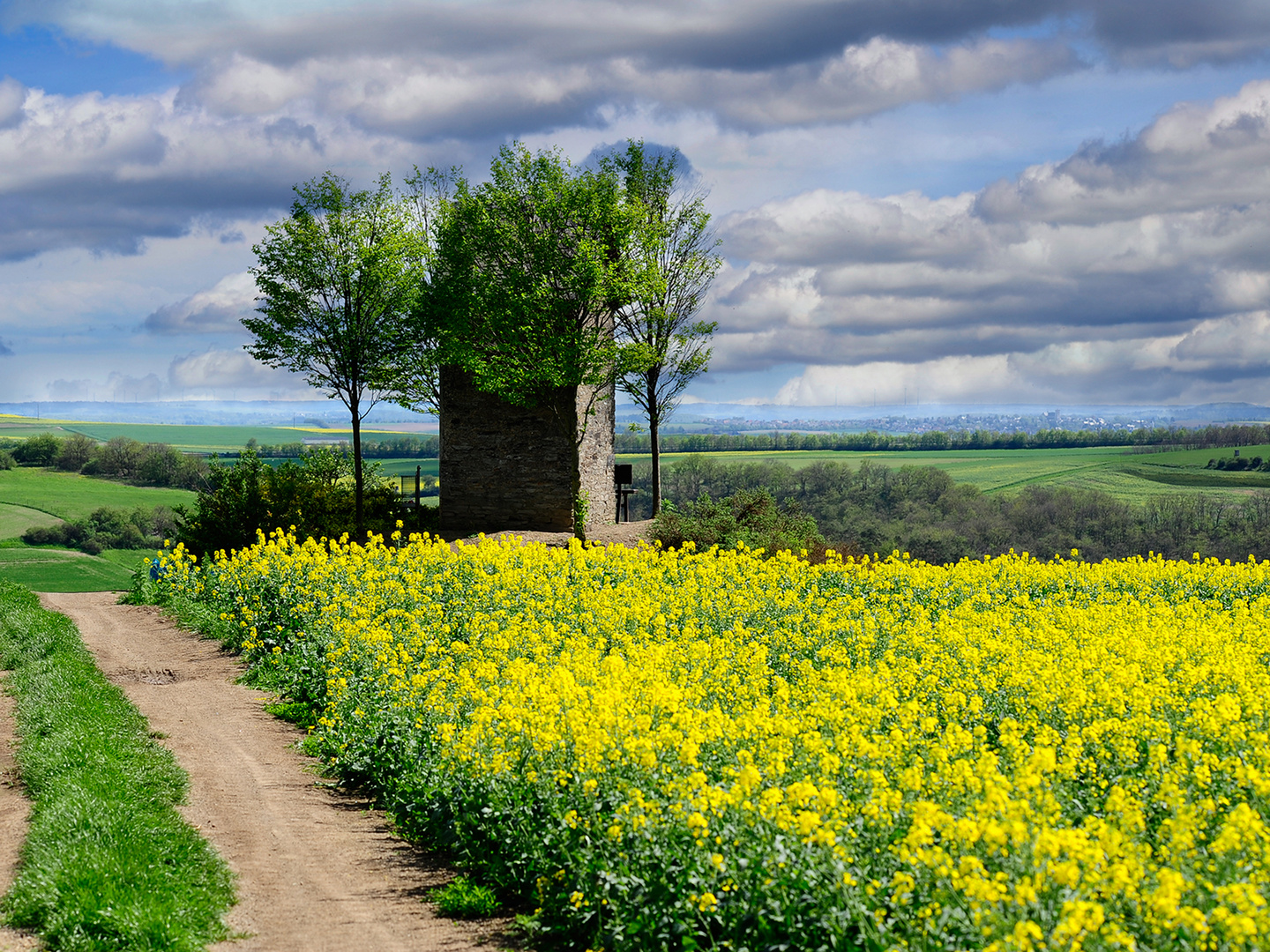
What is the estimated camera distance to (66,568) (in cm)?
3562

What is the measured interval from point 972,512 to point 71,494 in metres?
52.7

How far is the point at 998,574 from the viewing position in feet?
55.8

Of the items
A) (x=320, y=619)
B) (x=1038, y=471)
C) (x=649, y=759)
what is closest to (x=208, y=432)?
(x=1038, y=471)

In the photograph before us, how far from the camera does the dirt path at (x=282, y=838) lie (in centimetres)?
654

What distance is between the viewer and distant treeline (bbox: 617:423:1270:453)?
73750 millimetres

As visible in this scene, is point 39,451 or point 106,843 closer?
point 106,843

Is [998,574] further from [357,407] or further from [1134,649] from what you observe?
[357,407]

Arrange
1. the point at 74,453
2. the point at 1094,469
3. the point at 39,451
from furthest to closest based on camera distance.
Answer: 1. the point at 1094,469
2. the point at 39,451
3. the point at 74,453

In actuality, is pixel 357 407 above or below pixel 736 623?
above

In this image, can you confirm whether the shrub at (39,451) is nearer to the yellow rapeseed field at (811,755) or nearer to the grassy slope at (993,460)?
the grassy slope at (993,460)

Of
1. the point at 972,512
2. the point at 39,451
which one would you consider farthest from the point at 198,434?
the point at 972,512

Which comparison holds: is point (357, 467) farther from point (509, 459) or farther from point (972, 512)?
point (972, 512)

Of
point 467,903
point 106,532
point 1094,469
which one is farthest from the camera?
point 1094,469

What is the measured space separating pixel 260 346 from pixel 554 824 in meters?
24.3
